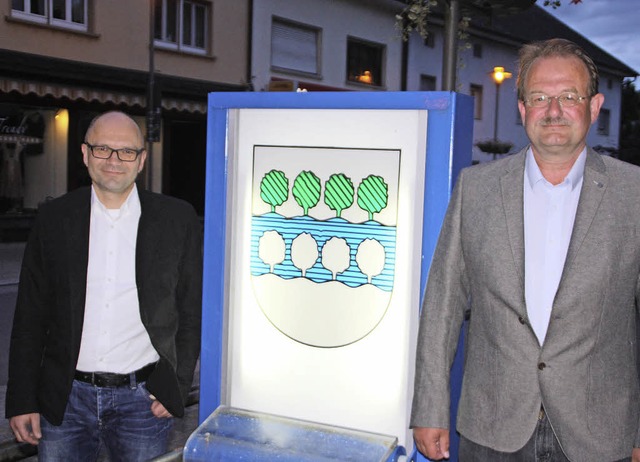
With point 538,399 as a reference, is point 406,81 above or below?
above

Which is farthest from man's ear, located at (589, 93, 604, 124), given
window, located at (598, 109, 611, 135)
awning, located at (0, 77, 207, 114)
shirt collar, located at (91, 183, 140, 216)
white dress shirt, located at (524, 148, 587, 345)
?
window, located at (598, 109, 611, 135)

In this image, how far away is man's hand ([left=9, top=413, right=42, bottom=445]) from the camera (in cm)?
255

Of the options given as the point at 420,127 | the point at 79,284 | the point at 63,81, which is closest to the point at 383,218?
the point at 420,127

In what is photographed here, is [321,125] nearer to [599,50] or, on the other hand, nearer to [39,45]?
[39,45]

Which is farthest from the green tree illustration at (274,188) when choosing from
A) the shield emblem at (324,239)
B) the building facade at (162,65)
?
the building facade at (162,65)

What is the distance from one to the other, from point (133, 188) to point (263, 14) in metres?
15.9

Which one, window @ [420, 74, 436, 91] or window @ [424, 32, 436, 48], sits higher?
window @ [424, 32, 436, 48]

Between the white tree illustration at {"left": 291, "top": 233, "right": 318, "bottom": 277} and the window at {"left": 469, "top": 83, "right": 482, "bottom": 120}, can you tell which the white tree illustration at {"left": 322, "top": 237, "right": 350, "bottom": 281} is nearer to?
the white tree illustration at {"left": 291, "top": 233, "right": 318, "bottom": 277}

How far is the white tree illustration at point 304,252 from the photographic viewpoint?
235cm

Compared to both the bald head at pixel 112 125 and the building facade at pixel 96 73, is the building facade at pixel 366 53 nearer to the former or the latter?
the building facade at pixel 96 73

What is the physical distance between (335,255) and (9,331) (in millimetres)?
6416

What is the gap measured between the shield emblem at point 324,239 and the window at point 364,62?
18350 millimetres

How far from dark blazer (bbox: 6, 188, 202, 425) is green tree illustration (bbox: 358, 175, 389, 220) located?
70cm

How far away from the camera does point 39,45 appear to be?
45.8 ft
